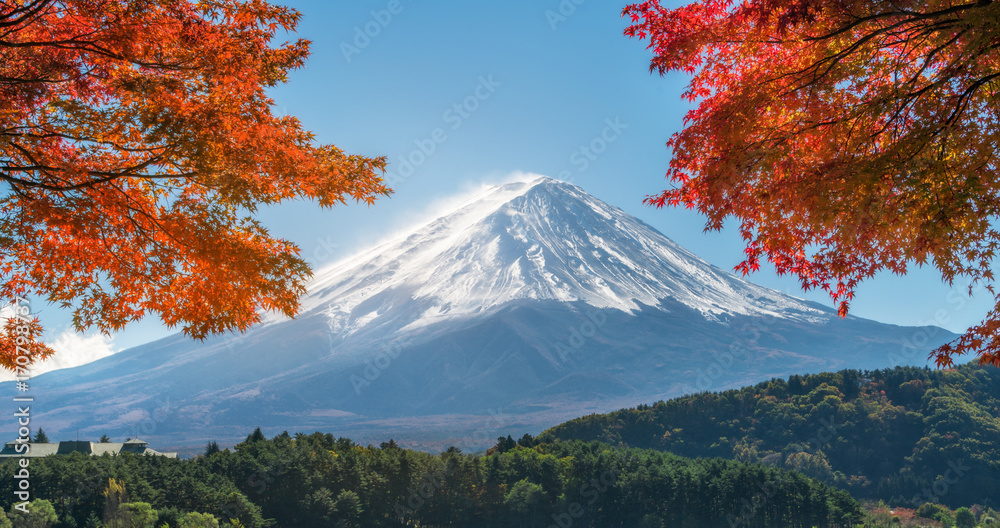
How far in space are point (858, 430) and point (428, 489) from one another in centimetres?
6133

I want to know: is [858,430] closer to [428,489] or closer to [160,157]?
[428,489]

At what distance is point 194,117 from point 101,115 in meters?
1.03

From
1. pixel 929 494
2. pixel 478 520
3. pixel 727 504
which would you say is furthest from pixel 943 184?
pixel 929 494

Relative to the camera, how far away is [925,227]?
13.8 feet

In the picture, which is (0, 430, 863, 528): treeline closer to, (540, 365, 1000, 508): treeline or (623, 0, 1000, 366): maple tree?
(540, 365, 1000, 508): treeline

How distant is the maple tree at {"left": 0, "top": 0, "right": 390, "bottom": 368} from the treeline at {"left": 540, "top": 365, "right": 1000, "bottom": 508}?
58.3 m

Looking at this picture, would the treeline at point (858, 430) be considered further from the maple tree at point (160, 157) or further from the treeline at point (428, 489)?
the maple tree at point (160, 157)

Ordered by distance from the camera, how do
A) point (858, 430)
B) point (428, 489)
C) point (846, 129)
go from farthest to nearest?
point (858, 430) < point (428, 489) < point (846, 129)

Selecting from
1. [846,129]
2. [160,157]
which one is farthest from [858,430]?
[160,157]

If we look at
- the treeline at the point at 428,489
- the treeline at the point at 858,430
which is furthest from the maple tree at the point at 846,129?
the treeline at the point at 858,430

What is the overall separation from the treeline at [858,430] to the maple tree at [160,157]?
58.3 m

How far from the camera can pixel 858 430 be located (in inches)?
2827

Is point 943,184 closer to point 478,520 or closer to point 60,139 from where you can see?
point 60,139

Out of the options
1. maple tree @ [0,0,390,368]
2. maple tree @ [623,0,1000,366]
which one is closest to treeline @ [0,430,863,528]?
maple tree @ [0,0,390,368]
